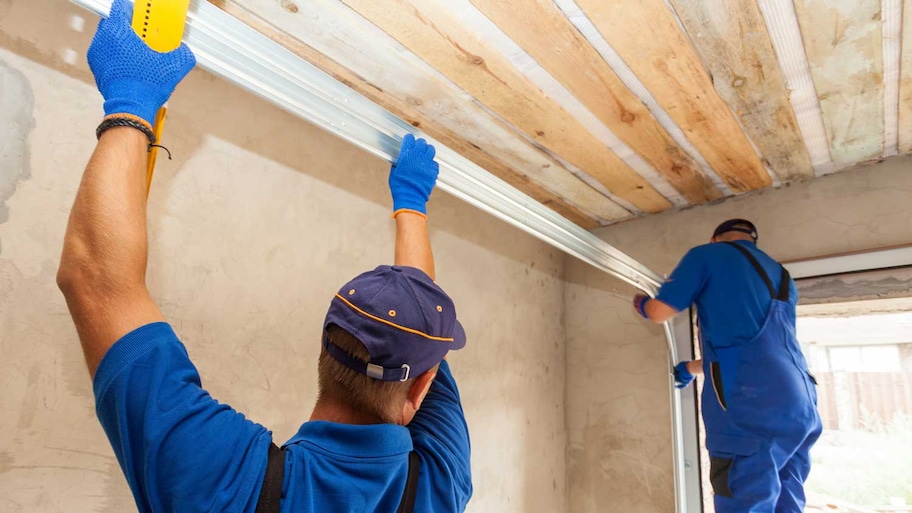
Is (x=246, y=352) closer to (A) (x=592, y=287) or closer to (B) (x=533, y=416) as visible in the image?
(B) (x=533, y=416)

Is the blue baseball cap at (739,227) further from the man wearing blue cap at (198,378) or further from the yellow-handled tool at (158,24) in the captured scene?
the yellow-handled tool at (158,24)

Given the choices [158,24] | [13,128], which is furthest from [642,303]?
[13,128]

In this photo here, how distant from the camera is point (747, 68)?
1464mm

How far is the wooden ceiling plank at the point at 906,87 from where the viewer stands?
4.23 ft

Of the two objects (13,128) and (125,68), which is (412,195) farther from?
(13,128)

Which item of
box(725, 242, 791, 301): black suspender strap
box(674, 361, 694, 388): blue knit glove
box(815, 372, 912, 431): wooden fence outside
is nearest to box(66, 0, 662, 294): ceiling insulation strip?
box(725, 242, 791, 301): black suspender strap

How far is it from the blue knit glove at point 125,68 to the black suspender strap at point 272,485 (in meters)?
0.49

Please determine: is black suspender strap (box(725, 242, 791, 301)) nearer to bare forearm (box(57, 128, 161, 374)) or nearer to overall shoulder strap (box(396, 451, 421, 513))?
overall shoulder strap (box(396, 451, 421, 513))

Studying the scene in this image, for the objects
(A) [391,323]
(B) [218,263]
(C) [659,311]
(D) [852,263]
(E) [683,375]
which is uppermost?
(D) [852,263]

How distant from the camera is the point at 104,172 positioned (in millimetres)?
612

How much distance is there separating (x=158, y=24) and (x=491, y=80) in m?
1.03

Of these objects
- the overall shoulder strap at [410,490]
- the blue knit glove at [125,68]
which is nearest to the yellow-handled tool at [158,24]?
the blue knit glove at [125,68]

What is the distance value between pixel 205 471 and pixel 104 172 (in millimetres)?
386

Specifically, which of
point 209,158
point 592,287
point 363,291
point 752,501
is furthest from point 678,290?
point 209,158
